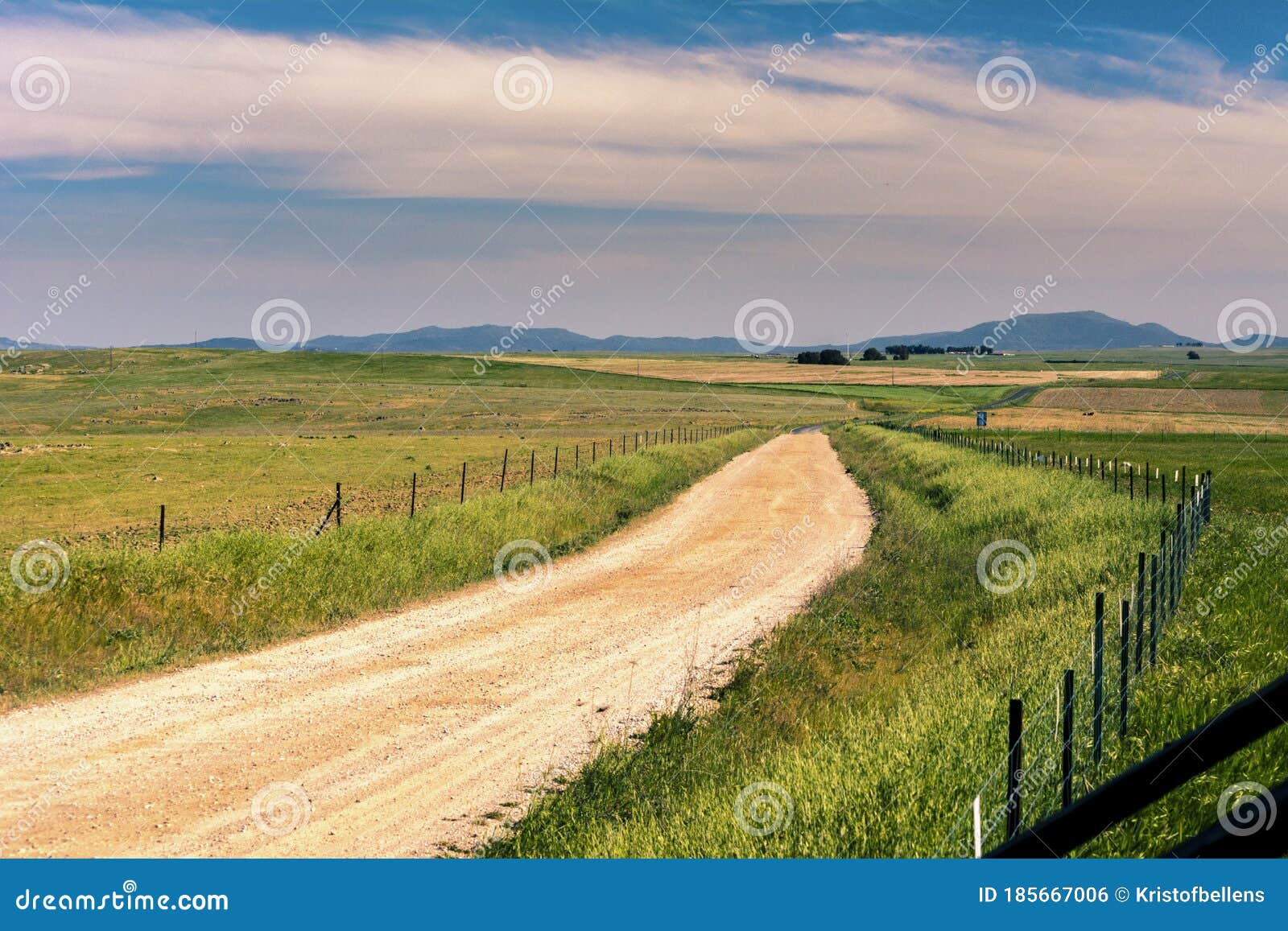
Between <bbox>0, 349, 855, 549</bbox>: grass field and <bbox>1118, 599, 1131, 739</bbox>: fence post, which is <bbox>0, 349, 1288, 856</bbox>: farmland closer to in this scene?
<bbox>1118, 599, 1131, 739</bbox>: fence post

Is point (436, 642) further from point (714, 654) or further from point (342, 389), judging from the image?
point (342, 389)

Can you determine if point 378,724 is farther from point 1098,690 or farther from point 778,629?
point 1098,690

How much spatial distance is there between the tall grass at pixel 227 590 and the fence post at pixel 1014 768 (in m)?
10.1

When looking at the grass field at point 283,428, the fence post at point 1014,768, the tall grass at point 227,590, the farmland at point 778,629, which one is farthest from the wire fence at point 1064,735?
the grass field at point 283,428

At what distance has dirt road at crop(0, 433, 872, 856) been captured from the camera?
786cm

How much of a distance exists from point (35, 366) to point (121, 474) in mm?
135857

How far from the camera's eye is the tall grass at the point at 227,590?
12148mm

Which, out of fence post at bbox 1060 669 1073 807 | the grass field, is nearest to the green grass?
fence post at bbox 1060 669 1073 807

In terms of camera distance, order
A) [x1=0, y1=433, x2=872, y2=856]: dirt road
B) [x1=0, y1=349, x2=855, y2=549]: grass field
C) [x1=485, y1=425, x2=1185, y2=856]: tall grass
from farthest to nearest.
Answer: [x1=0, y1=349, x2=855, y2=549]: grass field → [x1=0, y1=433, x2=872, y2=856]: dirt road → [x1=485, y1=425, x2=1185, y2=856]: tall grass

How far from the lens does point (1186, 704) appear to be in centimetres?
796

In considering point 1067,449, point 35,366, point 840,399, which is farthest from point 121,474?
point 35,366

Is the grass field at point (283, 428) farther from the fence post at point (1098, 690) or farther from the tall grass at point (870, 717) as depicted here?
the fence post at point (1098, 690)

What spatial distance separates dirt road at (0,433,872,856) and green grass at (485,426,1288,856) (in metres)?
0.83

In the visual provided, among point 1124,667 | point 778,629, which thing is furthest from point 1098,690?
point 778,629
